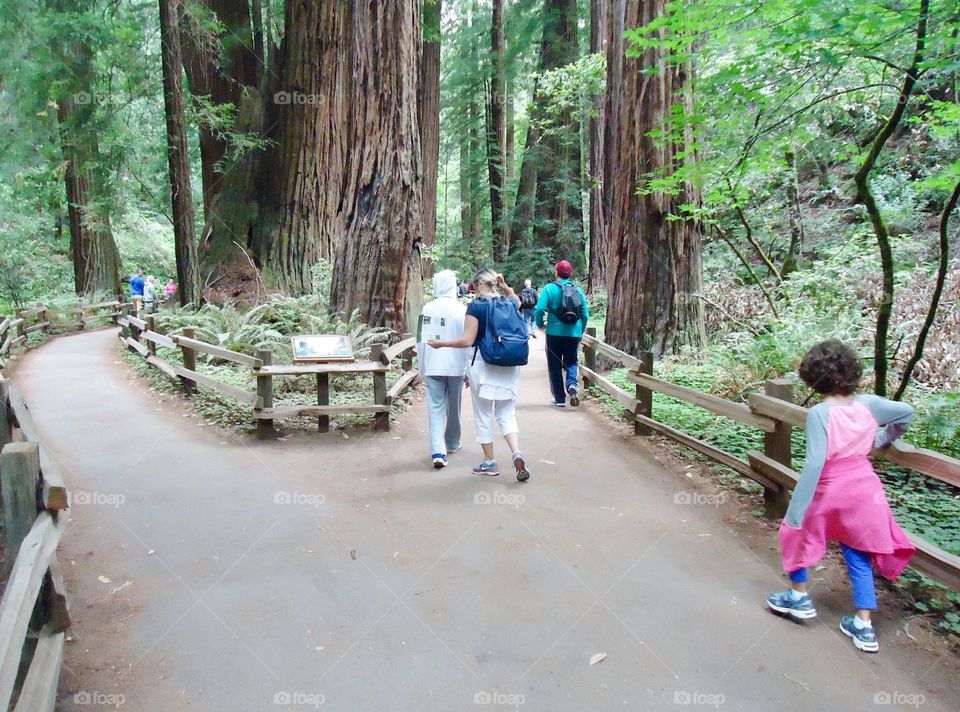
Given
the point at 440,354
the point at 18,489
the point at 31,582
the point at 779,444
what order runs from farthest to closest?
the point at 440,354, the point at 779,444, the point at 18,489, the point at 31,582

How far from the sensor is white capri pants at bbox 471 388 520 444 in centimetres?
625

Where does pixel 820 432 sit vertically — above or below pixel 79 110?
below

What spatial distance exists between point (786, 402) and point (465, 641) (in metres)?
3.00

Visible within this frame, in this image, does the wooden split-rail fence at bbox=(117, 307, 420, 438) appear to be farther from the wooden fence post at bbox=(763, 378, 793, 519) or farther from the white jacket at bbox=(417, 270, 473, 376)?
the wooden fence post at bbox=(763, 378, 793, 519)

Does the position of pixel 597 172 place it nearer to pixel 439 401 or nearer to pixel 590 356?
pixel 590 356

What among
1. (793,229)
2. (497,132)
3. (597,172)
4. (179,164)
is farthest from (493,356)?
(497,132)

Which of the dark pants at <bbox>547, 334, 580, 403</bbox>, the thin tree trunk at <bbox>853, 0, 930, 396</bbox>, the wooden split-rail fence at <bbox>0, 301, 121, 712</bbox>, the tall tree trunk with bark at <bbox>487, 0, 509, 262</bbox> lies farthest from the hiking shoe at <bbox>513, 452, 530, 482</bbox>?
the tall tree trunk with bark at <bbox>487, 0, 509, 262</bbox>

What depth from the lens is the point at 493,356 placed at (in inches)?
238

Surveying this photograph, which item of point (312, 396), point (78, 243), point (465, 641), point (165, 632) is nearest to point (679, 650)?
point (465, 641)

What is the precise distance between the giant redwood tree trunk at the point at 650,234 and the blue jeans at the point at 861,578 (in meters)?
6.89

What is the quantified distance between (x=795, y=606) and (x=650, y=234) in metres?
7.37

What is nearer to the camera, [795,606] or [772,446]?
[795,606]

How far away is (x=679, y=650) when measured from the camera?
3.49 m

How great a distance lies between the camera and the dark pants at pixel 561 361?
938 centimetres
